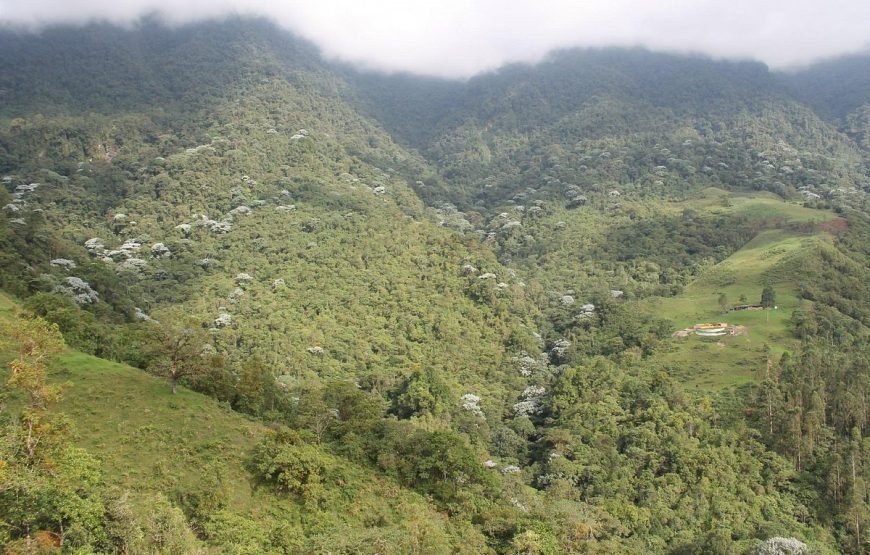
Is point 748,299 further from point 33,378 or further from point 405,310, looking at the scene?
point 33,378

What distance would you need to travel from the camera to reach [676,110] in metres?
190

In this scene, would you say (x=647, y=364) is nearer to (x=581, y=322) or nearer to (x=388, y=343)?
(x=581, y=322)

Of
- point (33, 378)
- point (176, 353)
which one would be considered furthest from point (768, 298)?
point (33, 378)

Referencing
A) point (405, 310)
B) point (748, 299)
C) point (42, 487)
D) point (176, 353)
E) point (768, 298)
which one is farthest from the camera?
point (748, 299)

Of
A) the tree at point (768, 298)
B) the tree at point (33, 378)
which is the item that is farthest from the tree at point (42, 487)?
the tree at point (768, 298)

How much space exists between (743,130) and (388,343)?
143233 millimetres

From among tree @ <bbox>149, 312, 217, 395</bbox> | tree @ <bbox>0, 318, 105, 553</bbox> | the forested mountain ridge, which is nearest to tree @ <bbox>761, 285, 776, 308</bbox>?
the forested mountain ridge

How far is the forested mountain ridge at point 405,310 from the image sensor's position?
32.7 m

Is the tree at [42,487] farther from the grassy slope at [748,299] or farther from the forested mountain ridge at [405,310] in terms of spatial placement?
the grassy slope at [748,299]

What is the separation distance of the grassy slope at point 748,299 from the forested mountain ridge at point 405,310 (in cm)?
70

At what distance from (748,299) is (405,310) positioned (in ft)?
149

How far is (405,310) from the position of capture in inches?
3238

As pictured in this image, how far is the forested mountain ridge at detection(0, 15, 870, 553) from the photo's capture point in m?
32.7

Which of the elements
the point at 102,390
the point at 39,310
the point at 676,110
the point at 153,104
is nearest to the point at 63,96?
the point at 153,104
